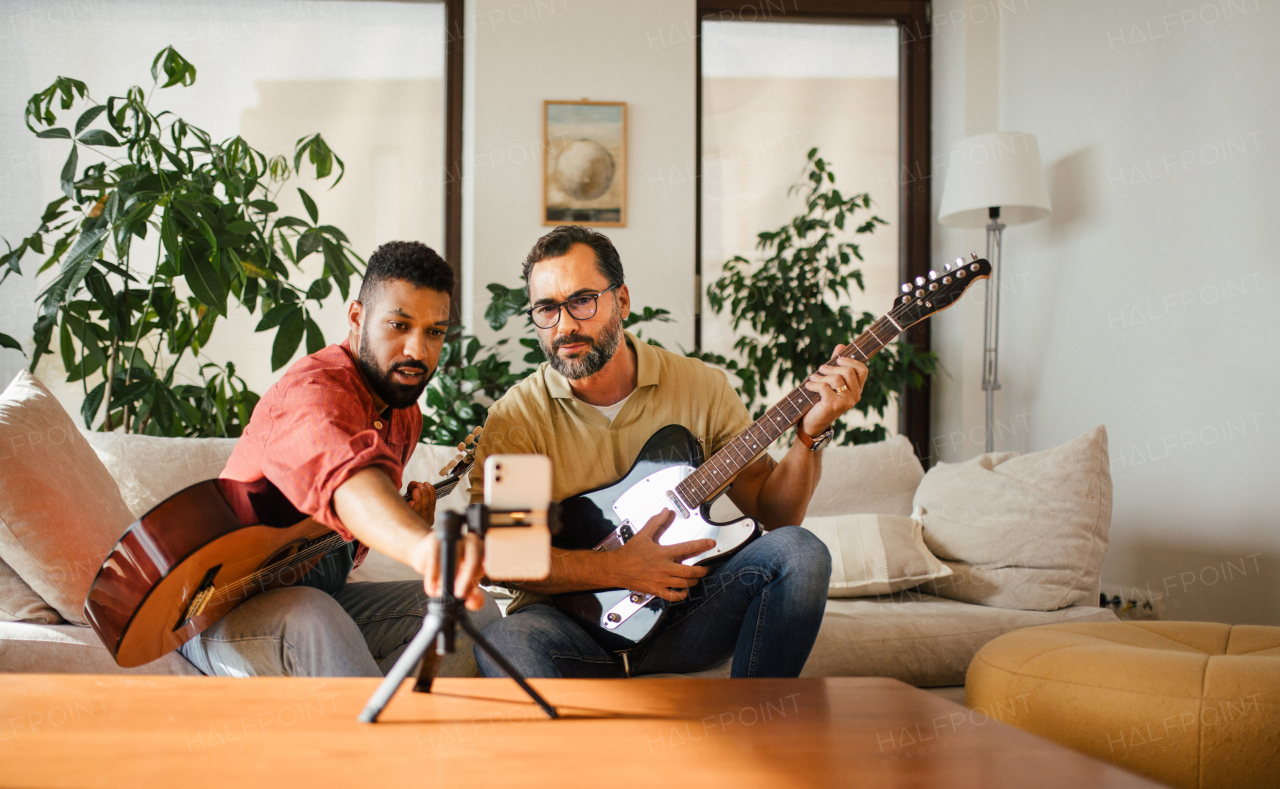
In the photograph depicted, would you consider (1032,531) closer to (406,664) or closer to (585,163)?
(406,664)

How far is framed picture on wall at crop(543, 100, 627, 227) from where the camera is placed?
3.16 metres

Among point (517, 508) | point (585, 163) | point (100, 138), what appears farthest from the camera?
point (585, 163)

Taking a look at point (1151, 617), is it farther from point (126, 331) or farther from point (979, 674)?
point (126, 331)

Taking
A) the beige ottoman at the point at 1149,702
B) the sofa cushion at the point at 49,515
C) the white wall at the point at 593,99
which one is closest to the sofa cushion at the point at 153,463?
the sofa cushion at the point at 49,515

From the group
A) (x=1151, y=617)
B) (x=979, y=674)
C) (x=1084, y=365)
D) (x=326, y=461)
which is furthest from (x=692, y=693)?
(x=1084, y=365)

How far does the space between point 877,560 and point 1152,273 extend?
4.43ft

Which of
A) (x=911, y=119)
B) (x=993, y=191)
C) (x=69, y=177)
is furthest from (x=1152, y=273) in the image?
(x=69, y=177)

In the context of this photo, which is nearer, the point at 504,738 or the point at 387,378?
the point at 504,738

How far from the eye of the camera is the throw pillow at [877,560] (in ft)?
6.49

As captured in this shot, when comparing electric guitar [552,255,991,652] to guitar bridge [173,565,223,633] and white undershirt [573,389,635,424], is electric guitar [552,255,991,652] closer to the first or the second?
white undershirt [573,389,635,424]

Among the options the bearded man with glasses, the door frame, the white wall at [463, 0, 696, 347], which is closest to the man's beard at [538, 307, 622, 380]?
the bearded man with glasses

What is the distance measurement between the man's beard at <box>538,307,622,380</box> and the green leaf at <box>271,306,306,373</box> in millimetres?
854

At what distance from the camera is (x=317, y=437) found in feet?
3.11

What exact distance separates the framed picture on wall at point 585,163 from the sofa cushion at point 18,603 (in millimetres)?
2127
